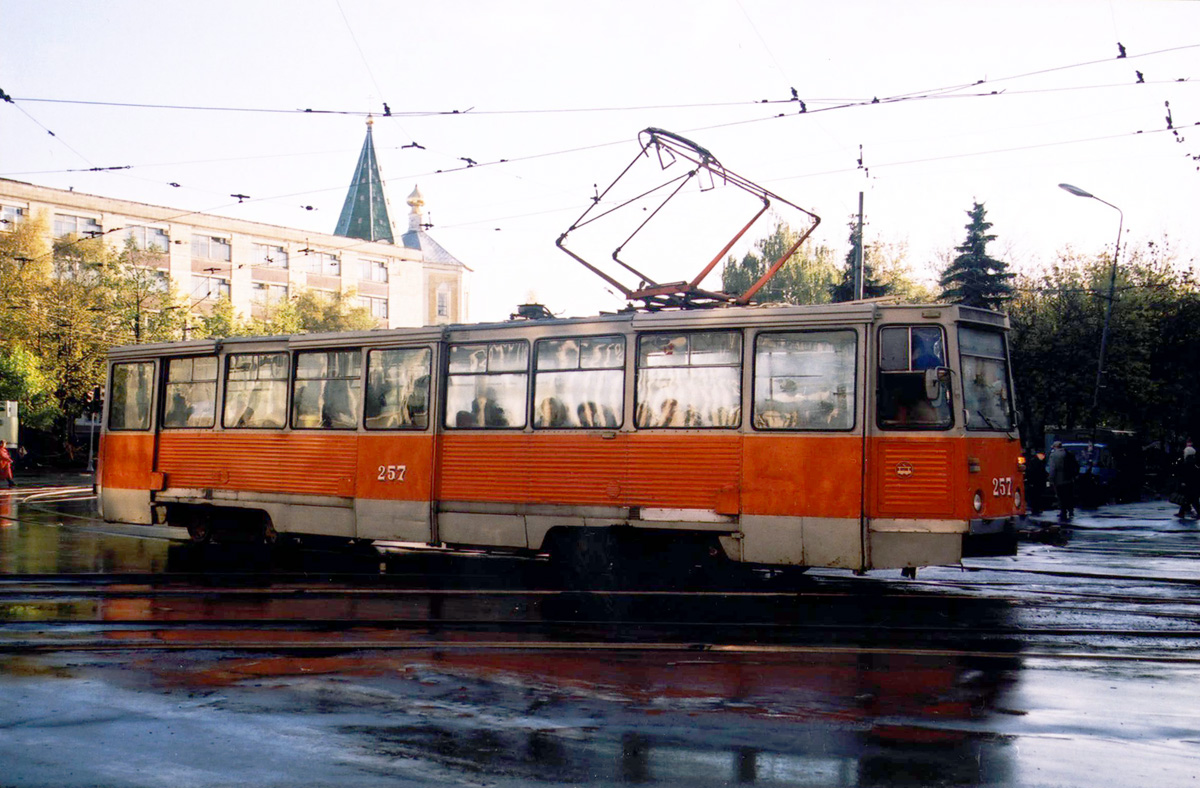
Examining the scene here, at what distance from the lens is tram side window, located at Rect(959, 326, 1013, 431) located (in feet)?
37.8

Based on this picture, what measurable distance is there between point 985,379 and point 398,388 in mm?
7130

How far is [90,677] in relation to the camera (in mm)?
8125

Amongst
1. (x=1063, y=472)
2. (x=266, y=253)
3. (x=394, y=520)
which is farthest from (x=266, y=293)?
(x=394, y=520)

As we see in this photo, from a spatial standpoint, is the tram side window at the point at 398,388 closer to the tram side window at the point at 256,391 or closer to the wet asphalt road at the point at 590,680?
the tram side window at the point at 256,391

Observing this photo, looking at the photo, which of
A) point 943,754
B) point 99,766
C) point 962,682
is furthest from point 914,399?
point 99,766

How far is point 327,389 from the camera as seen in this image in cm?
1548

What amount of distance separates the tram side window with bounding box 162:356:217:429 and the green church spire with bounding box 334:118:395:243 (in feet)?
272

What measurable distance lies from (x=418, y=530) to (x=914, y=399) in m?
6.22

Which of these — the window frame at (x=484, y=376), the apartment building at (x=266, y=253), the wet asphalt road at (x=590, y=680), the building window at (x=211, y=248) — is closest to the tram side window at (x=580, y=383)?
the window frame at (x=484, y=376)

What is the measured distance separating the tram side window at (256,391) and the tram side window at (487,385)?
9.73ft

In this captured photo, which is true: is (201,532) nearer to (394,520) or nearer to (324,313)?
(394,520)

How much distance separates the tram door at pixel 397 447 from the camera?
14.3m

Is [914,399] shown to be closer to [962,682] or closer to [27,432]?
[962,682]

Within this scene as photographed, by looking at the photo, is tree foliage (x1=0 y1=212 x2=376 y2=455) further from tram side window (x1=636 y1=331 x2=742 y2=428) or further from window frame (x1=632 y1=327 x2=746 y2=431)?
tram side window (x1=636 y1=331 x2=742 y2=428)
